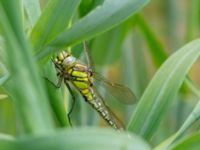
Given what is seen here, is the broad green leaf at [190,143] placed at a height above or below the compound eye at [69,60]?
below

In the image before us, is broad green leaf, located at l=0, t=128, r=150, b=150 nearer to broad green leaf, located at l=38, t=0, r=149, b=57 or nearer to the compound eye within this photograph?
broad green leaf, located at l=38, t=0, r=149, b=57

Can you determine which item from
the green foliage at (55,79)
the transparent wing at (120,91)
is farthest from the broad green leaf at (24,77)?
the transparent wing at (120,91)

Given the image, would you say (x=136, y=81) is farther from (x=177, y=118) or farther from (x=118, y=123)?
(x=118, y=123)

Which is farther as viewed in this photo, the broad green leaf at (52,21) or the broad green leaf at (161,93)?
the broad green leaf at (161,93)

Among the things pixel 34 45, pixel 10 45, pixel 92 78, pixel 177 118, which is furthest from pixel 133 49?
pixel 10 45

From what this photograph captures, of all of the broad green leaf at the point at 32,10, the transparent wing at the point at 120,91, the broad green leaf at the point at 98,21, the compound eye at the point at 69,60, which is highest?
the broad green leaf at the point at 32,10

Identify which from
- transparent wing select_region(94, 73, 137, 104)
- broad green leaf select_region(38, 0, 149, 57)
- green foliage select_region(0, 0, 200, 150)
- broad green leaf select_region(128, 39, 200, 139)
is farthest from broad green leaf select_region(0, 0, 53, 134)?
transparent wing select_region(94, 73, 137, 104)

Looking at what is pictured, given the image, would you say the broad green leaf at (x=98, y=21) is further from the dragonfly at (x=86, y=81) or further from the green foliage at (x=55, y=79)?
the dragonfly at (x=86, y=81)

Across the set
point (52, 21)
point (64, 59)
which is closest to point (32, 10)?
point (52, 21)
